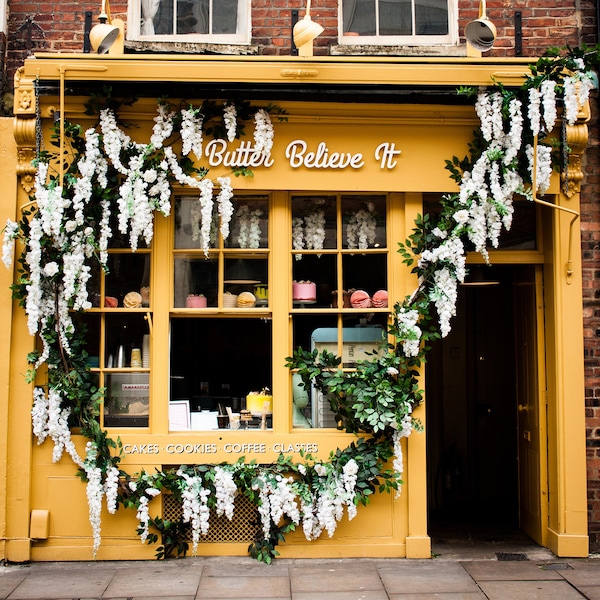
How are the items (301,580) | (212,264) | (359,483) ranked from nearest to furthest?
1. (301,580)
2. (359,483)
3. (212,264)

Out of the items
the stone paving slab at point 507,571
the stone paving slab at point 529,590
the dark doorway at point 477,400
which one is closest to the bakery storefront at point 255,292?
the stone paving slab at point 507,571

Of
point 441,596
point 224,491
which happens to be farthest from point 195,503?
point 441,596

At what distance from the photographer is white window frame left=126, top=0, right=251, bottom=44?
23.5 feet

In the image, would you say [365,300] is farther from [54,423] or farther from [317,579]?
[54,423]

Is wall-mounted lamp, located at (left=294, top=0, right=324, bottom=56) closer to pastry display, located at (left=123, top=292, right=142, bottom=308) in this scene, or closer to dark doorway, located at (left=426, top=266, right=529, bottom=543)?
pastry display, located at (left=123, top=292, right=142, bottom=308)

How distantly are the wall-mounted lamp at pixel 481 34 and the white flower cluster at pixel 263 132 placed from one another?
79.4 inches

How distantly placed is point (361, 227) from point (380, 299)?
0.72m

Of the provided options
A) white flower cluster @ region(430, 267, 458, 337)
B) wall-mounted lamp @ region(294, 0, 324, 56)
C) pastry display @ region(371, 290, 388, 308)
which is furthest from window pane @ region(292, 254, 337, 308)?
wall-mounted lamp @ region(294, 0, 324, 56)

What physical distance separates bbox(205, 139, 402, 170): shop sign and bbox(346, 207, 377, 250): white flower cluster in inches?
19.2

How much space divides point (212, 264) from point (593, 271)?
3633 mm

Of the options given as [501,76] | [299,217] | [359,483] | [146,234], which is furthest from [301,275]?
[501,76]

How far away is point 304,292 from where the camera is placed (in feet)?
23.2

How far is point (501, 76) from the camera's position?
21.9 ft

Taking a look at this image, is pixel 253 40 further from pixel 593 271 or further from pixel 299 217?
pixel 593 271
